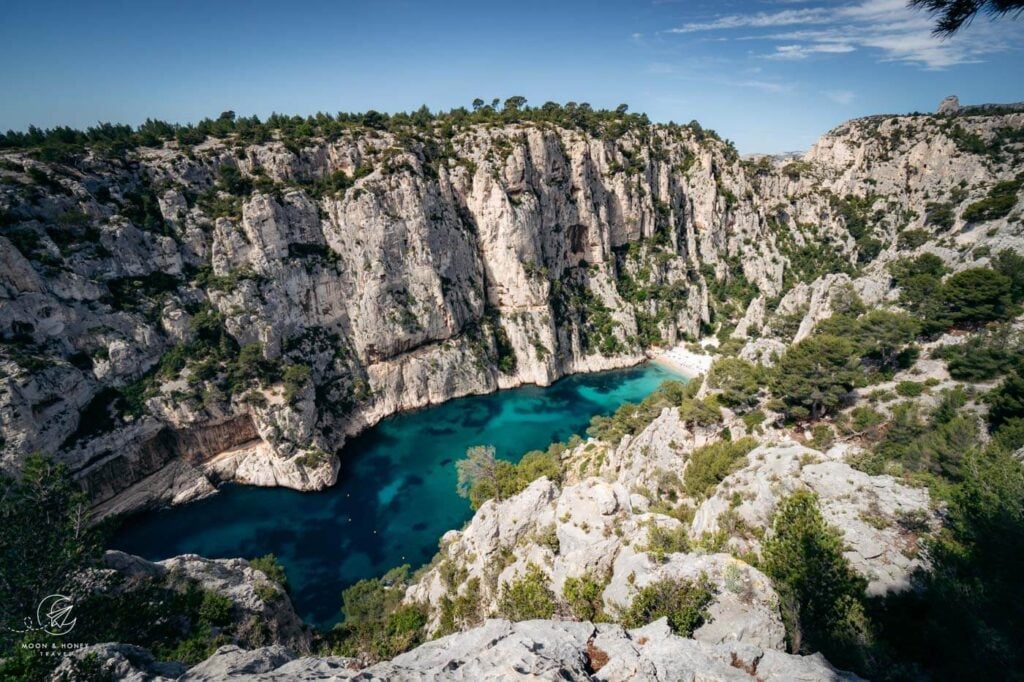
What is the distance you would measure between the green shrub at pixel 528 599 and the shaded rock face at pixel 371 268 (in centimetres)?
2712

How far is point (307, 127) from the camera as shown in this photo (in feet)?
156

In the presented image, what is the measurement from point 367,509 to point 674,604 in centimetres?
2854

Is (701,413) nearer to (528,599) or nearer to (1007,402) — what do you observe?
(1007,402)

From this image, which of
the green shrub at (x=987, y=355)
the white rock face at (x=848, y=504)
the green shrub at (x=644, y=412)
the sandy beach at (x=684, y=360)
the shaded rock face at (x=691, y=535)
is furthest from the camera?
the sandy beach at (x=684, y=360)

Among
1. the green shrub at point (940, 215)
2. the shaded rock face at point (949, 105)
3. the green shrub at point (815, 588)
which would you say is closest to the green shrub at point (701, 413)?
the green shrub at point (815, 588)

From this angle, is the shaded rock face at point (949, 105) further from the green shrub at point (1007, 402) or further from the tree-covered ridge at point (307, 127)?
the green shrub at point (1007, 402)

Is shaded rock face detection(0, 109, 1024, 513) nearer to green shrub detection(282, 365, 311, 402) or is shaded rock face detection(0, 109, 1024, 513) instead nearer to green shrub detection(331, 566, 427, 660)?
green shrub detection(282, 365, 311, 402)

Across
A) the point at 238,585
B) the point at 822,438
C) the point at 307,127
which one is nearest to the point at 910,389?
the point at 822,438

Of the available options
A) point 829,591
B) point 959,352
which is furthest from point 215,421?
point 959,352

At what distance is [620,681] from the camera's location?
7.95 metres

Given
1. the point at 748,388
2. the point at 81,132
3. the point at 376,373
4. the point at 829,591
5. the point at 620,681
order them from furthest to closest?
the point at 376,373 < the point at 81,132 < the point at 748,388 < the point at 829,591 < the point at 620,681

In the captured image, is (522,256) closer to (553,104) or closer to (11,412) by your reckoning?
(553,104)

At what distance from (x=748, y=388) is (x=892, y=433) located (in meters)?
Answer: 6.77

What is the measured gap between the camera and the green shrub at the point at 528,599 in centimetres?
1316
